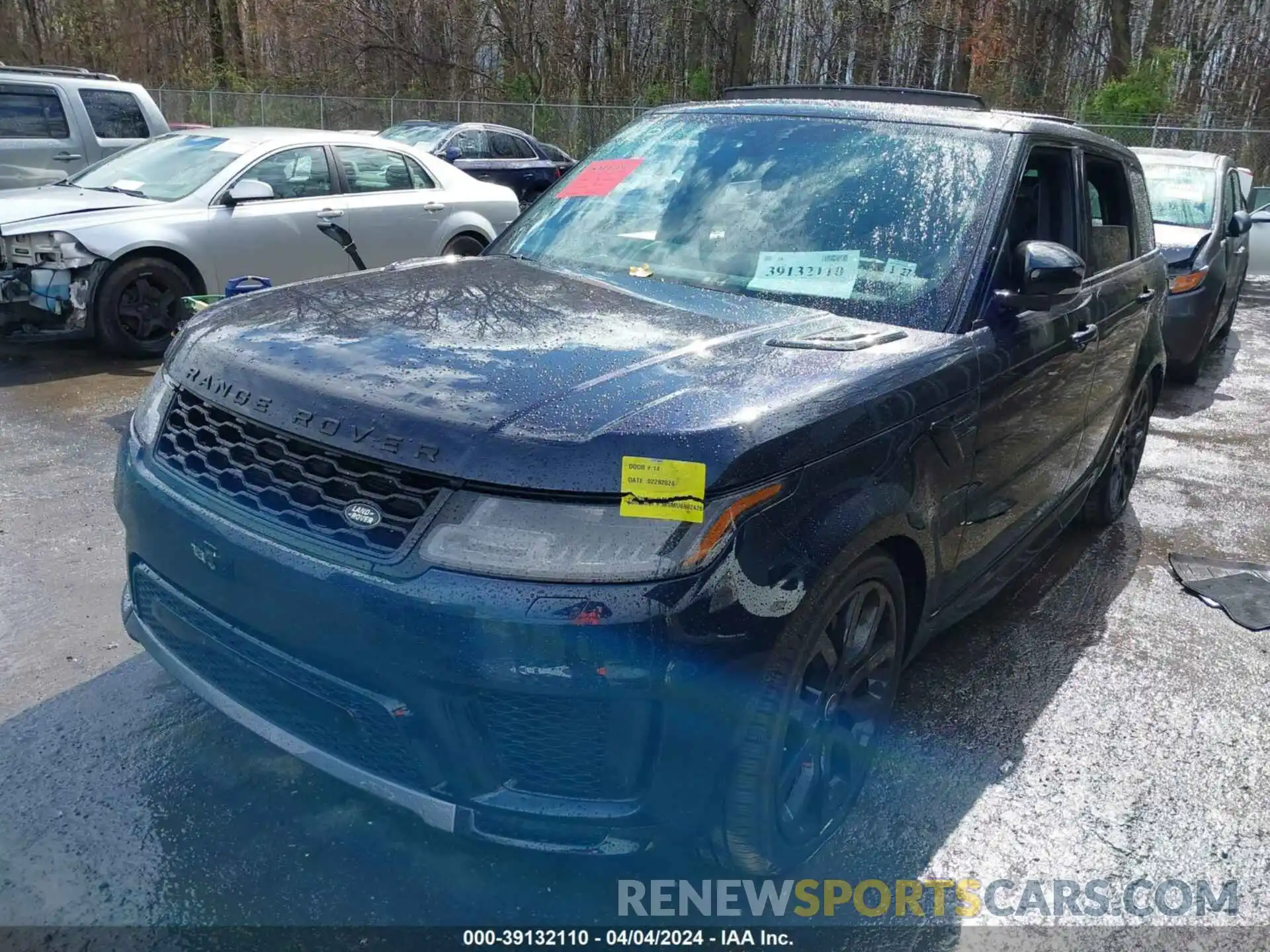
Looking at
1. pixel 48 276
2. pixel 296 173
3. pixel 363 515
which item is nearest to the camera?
pixel 363 515

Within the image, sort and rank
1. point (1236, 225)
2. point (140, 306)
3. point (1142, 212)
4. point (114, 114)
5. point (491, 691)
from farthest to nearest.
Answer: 1. point (114, 114)
2. point (1236, 225)
3. point (140, 306)
4. point (1142, 212)
5. point (491, 691)

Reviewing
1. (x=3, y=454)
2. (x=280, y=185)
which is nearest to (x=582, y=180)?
(x=3, y=454)

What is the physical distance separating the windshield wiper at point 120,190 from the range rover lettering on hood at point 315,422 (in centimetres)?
593

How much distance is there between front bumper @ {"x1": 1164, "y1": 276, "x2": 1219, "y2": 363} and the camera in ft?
25.8

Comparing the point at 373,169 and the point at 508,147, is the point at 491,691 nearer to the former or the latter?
the point at 373,169

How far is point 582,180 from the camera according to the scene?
3934mm

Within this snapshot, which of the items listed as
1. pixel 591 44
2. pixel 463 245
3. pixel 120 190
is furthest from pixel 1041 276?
pixel 591 44

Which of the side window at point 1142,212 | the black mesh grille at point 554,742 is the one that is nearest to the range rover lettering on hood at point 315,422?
the black mesh grille at point 554,742

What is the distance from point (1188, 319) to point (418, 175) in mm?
6408

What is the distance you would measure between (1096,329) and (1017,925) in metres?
2.25

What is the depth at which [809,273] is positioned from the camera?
3.09m

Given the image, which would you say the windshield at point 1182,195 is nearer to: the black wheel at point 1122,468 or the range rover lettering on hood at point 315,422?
the black wheel at point 1122,468

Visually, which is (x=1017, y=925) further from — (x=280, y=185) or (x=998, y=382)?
(x=280, y=185)

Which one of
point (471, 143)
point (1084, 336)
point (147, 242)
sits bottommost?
point (147, 242)
